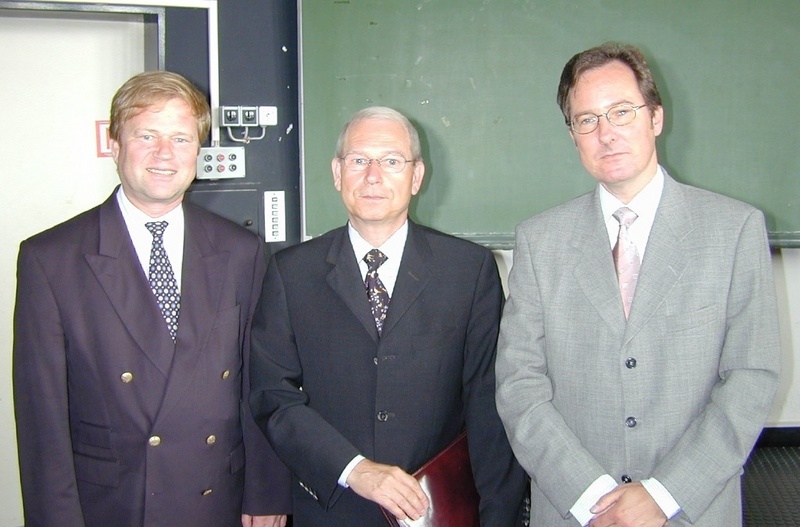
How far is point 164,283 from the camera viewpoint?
1812mm

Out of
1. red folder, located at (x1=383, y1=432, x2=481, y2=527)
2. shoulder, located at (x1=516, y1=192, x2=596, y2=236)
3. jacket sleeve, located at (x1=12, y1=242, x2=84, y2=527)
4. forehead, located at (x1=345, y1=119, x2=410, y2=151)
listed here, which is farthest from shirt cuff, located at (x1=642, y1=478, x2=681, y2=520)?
jacket sleeve, located at (x1=12, y1=242, x2=84, y2=527)

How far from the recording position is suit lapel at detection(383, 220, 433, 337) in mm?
1752

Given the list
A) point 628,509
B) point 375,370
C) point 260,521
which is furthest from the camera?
point 260,521

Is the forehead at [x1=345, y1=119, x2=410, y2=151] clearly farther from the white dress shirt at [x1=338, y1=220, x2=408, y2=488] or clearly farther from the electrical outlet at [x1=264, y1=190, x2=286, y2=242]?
the electrical outlet at [x1=264, y1=190, x2=286, y2=242]

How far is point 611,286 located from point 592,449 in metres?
0.36

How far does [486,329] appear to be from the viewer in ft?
6.02

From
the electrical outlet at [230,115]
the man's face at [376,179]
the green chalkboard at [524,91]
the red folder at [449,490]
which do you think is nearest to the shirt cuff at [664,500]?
the red folder at [449,490]

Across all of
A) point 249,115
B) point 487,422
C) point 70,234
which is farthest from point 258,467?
point 249,115

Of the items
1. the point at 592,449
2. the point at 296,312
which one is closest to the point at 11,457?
the point at 296,312

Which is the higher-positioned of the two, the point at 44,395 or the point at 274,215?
the point at 274,215

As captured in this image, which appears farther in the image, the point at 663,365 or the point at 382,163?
the point at 382,163

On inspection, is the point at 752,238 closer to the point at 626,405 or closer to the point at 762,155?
the point at 626,405

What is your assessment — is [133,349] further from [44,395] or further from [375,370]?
[375,370]

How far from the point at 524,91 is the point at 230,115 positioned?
127cm
